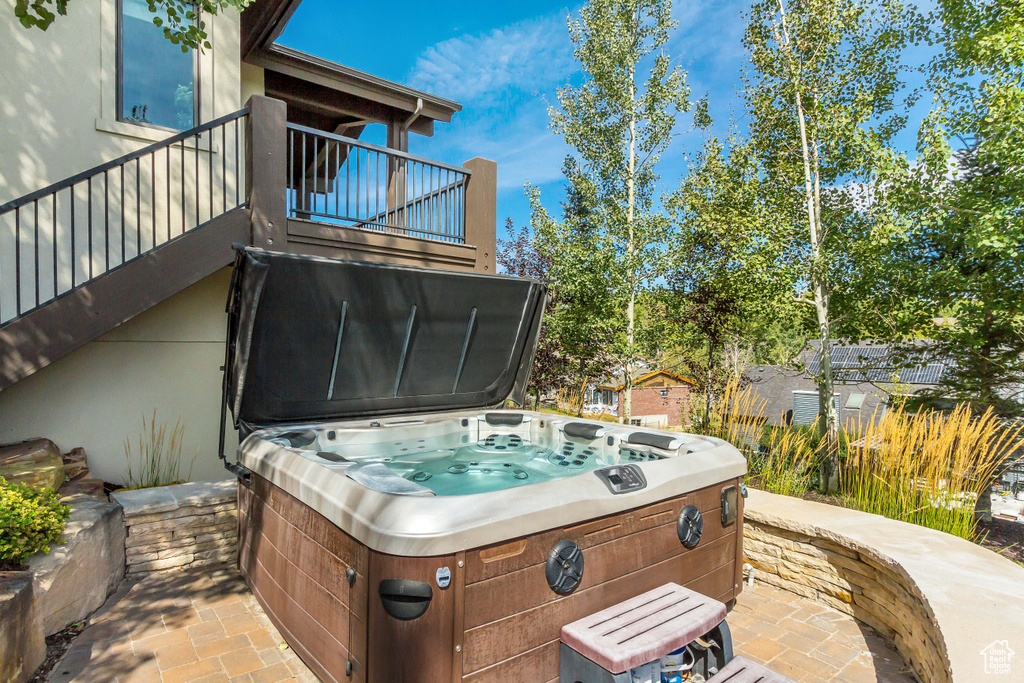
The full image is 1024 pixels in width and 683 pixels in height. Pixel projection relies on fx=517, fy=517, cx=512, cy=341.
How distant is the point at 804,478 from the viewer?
4.66m

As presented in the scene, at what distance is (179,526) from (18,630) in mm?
1321

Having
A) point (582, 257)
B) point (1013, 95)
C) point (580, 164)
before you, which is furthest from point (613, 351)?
point (1013, 95)

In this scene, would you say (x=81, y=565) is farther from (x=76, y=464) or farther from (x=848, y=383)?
(x=848, y=383)

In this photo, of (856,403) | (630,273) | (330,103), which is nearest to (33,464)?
(330,103)

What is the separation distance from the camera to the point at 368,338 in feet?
11.7

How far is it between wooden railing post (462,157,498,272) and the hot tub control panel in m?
3.75

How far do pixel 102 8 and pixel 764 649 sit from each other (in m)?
6.68

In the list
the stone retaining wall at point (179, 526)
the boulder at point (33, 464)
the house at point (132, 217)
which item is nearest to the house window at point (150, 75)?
the house at point (132, 217)

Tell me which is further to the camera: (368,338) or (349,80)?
(349,80)

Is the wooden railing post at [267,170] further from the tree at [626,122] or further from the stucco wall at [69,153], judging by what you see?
the tree at [626,122]

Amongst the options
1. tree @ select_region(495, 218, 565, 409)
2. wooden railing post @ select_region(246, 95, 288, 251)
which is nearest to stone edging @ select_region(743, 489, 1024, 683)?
wooden railing post @ select_region(246, 95, 288, 251)

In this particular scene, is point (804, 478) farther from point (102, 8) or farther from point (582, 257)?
point (102, 8)

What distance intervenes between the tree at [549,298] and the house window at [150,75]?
16.2 ft

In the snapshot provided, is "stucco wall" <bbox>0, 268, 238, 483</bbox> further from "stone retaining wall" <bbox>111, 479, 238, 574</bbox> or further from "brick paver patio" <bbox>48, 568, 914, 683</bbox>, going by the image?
"brick paver patio" <bbox>48, 568, 914, 683</bbox>
